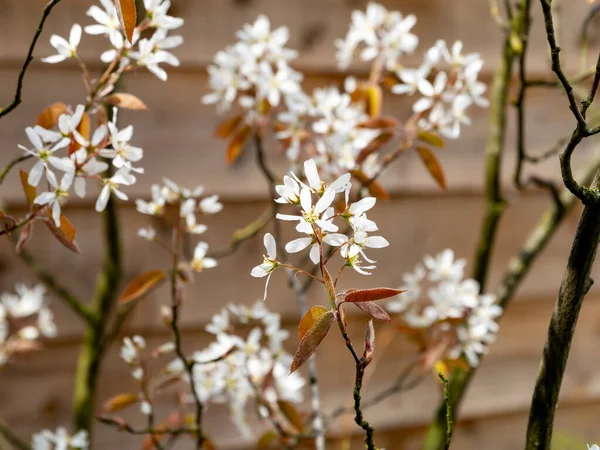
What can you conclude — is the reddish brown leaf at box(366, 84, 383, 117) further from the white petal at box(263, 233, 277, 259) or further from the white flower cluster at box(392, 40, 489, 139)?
the white petal at box(263, 233, 277, 259)

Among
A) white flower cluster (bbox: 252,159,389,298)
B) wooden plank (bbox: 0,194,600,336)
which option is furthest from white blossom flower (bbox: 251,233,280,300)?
wooden plank (bbox: 0,194,600,336)

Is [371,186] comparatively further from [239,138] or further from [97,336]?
[97,336]

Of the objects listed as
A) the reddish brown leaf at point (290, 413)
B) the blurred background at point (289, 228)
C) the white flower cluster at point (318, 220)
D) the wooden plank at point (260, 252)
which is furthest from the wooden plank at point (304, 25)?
the white flower cluster at point (318, 220)

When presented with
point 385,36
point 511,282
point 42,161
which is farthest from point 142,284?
point 511,282

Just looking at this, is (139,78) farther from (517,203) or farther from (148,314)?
(517,203)

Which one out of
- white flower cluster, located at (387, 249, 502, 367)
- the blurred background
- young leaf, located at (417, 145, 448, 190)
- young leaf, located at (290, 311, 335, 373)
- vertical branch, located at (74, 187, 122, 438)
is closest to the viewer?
young leaf, located at (290, 311, 335, 373)

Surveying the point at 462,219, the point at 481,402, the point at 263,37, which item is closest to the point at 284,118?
the point at 263,37
